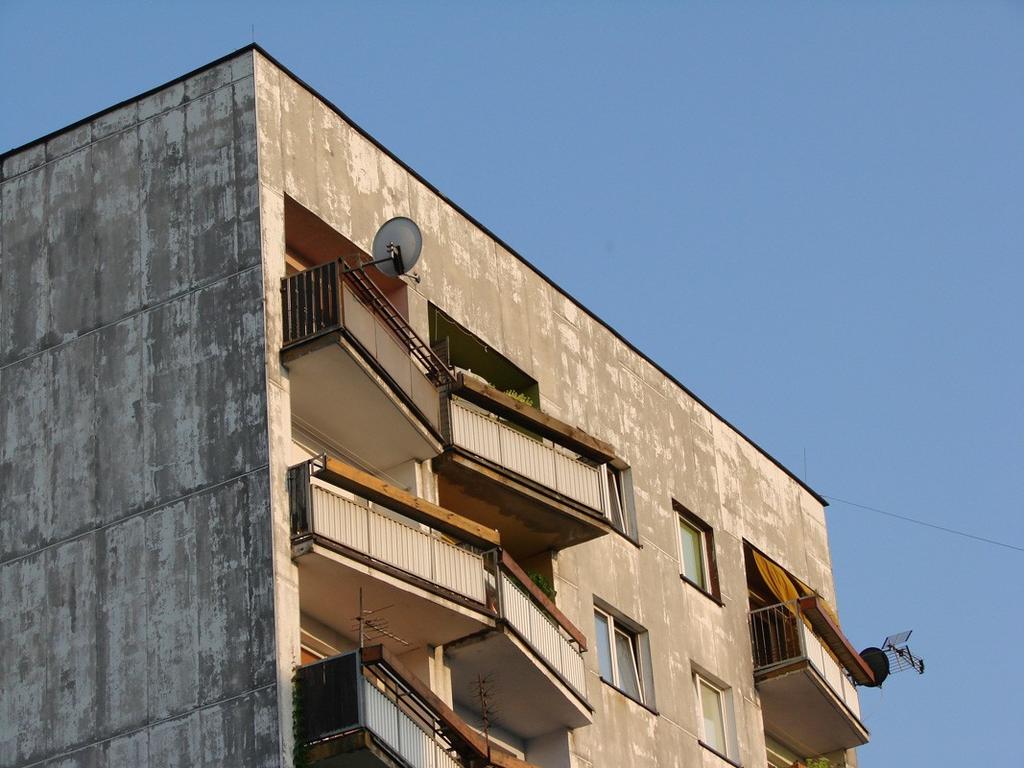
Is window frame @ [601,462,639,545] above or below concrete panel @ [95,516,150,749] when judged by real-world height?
above

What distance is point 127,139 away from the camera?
31.9 metres

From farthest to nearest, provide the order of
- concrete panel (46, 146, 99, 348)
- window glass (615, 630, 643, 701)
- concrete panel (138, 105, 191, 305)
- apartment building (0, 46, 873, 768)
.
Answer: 1. window glass (615, 630, 643, 701)
2. concrete panel (46, 146, 99, 348)
3. concrete panel (138, 105, 191, 305)
4. apartment building (0, 46, 873, 768)

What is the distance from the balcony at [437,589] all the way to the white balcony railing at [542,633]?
20 millimetres

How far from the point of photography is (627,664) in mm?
36781

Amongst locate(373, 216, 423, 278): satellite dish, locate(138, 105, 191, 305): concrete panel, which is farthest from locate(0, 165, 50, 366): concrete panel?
locate(373, 216, 423, 278): satellite dish

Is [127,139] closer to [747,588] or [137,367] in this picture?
[137,367]

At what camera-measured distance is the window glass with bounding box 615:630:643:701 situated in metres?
36.5

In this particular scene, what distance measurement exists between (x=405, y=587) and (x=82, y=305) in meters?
5.82

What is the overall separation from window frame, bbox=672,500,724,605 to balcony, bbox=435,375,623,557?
3545 millimetres

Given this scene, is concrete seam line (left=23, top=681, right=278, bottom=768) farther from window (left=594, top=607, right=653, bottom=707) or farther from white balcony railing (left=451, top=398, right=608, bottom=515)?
window (left=594, top=607, right=653, bottom=707)

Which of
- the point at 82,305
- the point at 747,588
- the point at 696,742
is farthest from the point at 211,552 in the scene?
the point at 747,588

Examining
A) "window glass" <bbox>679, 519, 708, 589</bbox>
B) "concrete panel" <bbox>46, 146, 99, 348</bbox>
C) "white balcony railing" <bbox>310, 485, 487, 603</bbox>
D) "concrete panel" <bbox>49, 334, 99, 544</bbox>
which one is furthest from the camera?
"window glass" <bbox>679, 519, 708, 589</bbox>

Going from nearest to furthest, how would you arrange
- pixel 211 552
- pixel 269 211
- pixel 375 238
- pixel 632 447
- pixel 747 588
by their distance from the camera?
pixel 211 552 < pixel 269 211 < pixel 375 238 < pixel 632 447 < pixel 747 588

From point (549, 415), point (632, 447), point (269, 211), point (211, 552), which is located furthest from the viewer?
point (632, 447)
